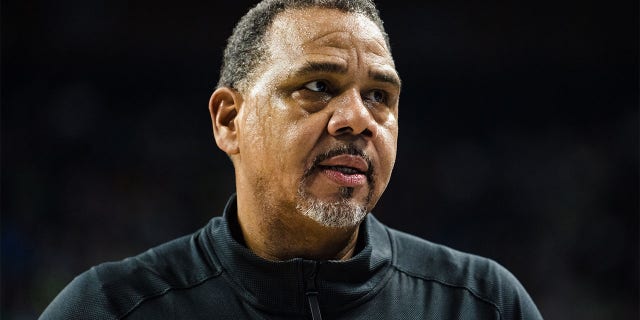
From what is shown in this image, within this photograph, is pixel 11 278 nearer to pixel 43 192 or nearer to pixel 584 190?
pixel 43 192

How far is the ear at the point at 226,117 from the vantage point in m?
2.04

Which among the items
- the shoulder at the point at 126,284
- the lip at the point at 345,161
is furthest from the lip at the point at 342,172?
the shoulder at the point at 126,284

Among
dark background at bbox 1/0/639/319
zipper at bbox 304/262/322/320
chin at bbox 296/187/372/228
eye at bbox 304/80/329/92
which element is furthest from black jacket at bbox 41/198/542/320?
dark background at bbox 1/0/639/319

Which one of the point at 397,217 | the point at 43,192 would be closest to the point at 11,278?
the point at 43,192

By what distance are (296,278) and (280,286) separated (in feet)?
0.16

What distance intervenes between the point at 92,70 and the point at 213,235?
A: 13.7 ft

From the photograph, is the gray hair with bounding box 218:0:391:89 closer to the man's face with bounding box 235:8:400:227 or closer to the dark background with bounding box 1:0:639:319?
the man's face with bounding box 235:8:400:227

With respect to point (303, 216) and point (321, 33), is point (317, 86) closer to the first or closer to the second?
point (321, 33)

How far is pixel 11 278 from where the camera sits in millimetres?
5219

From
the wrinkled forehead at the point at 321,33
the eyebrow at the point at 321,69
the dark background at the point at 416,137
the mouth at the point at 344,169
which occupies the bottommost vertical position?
the dark background at the point at 416,137

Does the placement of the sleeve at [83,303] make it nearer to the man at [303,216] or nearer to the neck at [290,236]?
the man at [303,216]

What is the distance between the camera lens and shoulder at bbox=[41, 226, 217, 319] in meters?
1.88

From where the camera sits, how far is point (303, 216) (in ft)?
6.06

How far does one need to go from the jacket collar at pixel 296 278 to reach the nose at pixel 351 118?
1.11ft
